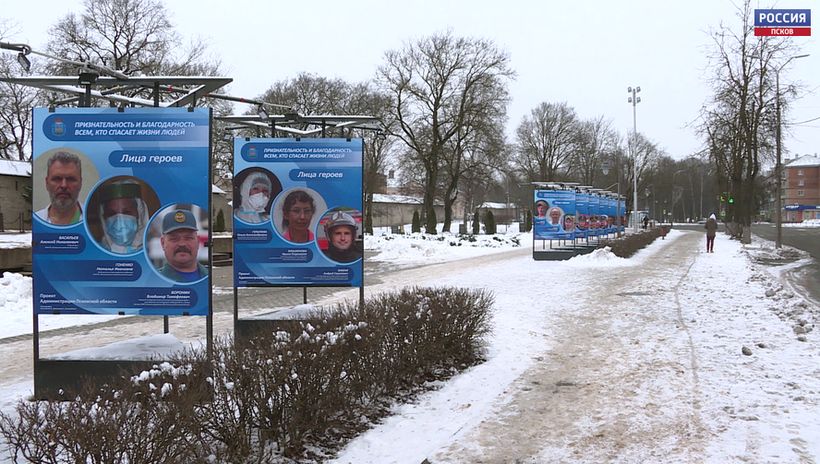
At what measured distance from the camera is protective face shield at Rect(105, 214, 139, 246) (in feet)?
17.3

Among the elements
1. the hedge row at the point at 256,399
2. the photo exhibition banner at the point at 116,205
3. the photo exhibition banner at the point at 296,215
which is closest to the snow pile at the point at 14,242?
the photo exhibition banner at the point at 296,215

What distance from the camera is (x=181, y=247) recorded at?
5.34 metres

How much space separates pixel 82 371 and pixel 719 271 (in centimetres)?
1747

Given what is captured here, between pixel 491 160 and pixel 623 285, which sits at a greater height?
pixel 491 160

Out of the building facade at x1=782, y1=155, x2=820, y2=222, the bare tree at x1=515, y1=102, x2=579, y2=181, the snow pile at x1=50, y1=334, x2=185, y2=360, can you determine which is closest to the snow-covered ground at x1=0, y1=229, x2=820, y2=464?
the snow pile at x1=50, y1=334, x2=185, y2=360

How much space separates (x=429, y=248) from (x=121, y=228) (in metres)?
24.6

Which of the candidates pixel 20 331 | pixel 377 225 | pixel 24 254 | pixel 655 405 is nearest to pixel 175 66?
pixel 24 254

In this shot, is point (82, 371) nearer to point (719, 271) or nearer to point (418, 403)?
point (418, 403)

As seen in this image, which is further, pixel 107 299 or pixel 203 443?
pixel 107 299

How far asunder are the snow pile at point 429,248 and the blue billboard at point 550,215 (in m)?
4.56

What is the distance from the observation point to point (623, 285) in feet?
48.4

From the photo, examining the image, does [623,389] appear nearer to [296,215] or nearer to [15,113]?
[296,215]

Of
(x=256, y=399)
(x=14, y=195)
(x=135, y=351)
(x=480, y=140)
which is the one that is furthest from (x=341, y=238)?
(x=14, y=195)

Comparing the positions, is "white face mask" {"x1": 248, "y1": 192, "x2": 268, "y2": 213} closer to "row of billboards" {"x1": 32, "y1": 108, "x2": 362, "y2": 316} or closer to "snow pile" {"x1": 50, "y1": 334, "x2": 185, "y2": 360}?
"snow pile" {"x1": 50, "y1": 334, "x2": 185, "y2": 360}
